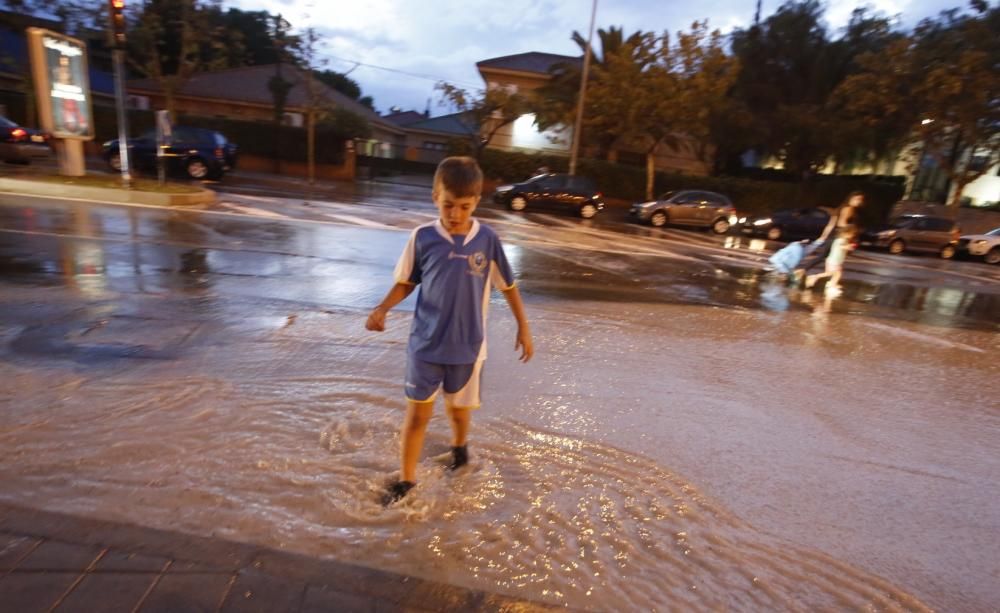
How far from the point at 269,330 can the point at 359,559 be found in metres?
3.20

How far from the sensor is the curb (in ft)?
39.5

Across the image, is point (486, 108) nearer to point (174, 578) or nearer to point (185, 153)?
point (185, 153)

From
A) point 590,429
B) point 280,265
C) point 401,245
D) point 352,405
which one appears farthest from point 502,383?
point 401,245

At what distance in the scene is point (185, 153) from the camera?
18.2 meters

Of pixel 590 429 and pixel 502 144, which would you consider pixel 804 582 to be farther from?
pixel 502 144

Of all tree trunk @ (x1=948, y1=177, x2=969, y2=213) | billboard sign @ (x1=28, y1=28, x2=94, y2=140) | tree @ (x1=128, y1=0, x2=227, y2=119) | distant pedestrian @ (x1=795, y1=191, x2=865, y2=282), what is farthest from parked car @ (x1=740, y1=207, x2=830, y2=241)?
tree @ (x1=128, y1=0, x2=227, y2=119)

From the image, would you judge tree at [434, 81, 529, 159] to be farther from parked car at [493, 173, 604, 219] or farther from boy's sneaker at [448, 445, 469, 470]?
boy's sneaker at [448, 445, 469, 470]

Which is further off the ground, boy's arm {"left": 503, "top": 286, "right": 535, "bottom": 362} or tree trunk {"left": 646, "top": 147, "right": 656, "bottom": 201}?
tree trunk {"left": 646, "top": 147, "right": 656, "bottom": 201}

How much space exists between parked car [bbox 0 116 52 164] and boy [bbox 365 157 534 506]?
17.2 m

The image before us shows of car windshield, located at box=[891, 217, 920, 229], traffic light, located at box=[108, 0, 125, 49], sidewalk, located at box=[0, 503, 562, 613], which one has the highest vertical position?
traffic light, located at box=[108, 0, 125, 49]

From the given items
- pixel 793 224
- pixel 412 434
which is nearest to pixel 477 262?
pixel 412 434

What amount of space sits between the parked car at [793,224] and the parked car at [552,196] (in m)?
5.93

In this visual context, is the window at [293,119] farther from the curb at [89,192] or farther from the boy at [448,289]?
the boy at [448,289]

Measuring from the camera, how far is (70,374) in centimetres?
390
